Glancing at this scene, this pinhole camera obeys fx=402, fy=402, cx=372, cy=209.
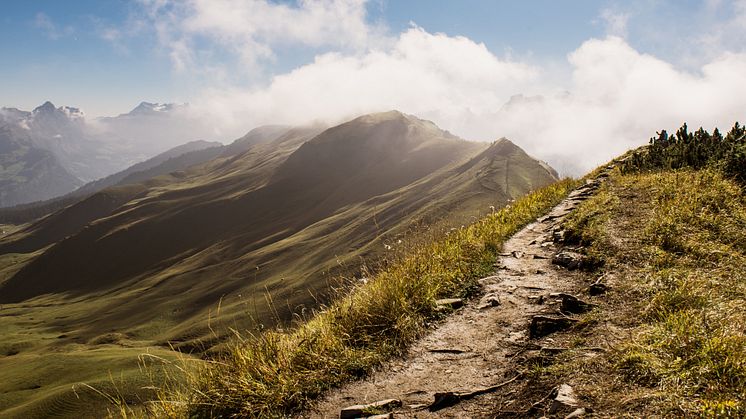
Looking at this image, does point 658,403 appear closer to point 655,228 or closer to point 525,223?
point 655,228

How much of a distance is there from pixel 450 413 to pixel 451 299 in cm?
335

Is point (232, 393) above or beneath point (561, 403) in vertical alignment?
above

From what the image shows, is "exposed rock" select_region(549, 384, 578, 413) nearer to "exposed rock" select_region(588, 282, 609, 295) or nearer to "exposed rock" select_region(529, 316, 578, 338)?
"exposed rock" select_region(529, 316, 578, 338)

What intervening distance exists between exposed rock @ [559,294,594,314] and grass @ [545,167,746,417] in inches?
10.5

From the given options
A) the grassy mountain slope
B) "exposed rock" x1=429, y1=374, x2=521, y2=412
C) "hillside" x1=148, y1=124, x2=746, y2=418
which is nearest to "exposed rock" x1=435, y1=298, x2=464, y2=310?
"hillside" x1=148, y1=124, x2=746, y2=418

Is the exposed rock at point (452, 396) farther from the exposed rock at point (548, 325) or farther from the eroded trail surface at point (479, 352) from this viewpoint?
the exposed rock at point (548, 325)

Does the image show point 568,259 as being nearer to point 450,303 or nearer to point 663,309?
point 450,303

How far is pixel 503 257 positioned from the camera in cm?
1071

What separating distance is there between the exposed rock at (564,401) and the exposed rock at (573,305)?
2460 mm

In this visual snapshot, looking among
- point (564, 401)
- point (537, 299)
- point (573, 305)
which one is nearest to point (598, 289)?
point (573, 305)

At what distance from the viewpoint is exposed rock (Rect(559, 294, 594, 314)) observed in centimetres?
672

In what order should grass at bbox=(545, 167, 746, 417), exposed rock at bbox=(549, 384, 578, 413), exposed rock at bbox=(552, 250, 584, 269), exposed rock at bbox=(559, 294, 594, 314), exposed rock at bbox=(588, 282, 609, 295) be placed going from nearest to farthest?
grass at bbox=(545, 167, 746, 417), exposed rock at bbox=(549, 384, 578, 413), exposed rock at bbox=(559, 294, 594, 314), exposed rock at bbox=(588, 282, 609, 295), exposed rock at bbox=(552, 250, 584, 269)

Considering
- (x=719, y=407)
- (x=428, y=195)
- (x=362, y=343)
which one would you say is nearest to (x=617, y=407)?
(x=719, y=407)

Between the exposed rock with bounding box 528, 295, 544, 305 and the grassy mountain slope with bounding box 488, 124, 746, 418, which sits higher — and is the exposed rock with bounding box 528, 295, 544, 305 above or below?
below
